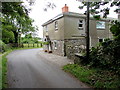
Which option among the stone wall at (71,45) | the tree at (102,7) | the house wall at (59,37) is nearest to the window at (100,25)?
the stone wall at (71,45)

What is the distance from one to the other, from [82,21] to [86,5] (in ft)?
26.2

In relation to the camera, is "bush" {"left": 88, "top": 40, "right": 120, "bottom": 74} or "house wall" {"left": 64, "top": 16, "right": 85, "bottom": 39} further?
"house wall" {"left": 64, "top": 16, "right": 85, "bottom": 39}

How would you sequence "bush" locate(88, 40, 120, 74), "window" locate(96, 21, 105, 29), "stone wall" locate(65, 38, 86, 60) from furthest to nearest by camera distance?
1. "window" locate(96, 21, 105, 29)
2. "stone wall" locate(65, 38, 86, 60)
3. "bush" locate(88, 40, 120, 74)

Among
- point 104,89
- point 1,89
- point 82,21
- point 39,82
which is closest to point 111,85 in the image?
point 104,89

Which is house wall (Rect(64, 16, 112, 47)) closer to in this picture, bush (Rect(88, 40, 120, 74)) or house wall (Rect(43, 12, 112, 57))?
house wall (Rect(43, 12, 112, 57))

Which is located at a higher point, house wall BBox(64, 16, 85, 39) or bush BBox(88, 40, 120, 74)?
house wall BBox(64, 16, 85, 39)

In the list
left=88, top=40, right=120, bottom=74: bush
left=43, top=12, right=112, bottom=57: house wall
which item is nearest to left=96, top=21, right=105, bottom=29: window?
left=43, top=12, right=112, bottom=57: house wall

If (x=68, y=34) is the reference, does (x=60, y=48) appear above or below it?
below

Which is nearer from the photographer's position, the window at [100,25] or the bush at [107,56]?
the bush at [107,56]

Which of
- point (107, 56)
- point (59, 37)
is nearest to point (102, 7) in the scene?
point (107, 56)

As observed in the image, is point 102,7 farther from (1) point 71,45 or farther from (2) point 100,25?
(2) point 100,25

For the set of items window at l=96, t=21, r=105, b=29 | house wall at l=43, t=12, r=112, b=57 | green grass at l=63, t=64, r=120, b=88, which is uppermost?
window at l=96, t=21, r=105, b=29

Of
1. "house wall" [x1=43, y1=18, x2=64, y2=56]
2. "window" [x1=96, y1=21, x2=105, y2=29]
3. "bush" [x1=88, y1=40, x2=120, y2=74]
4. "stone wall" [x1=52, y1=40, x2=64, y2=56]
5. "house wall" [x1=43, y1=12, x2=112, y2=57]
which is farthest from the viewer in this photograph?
"window" [x1=96, y1=21, x2=105, y2=29]

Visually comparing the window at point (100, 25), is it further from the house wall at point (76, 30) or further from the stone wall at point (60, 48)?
the stone wall at point (60, 48)
